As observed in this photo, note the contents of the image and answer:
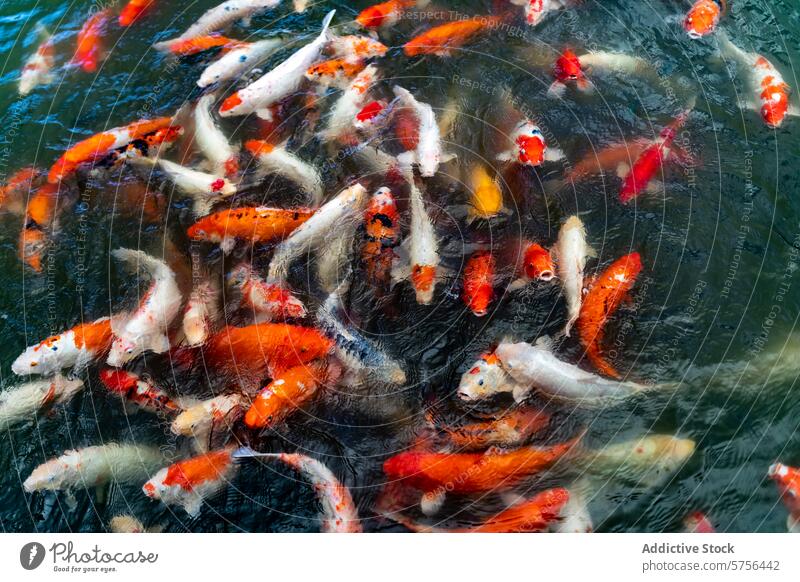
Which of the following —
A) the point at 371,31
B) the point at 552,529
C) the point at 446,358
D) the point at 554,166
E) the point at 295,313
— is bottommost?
the point at 552,529

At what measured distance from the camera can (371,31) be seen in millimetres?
9273

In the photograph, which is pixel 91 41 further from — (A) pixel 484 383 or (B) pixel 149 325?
(A) pixel 484 383

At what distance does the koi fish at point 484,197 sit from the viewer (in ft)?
25.4

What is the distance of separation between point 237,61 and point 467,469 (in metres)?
6.19

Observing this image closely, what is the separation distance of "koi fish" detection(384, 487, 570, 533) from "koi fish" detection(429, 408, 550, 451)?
557 millimetres

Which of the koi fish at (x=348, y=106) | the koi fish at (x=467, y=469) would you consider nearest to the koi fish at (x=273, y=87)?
the koi fish at (x=348, y=106)

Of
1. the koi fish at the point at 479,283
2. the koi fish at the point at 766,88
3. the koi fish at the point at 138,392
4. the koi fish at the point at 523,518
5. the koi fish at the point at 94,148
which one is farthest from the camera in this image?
the koi fish at the point at 94,148

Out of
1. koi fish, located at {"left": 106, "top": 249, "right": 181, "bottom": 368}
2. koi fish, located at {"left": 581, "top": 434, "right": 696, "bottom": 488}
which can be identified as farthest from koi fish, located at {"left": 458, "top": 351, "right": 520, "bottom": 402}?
koi fish, located at {"left": 106, "top": 249, "right": 181, "bottom": 368}

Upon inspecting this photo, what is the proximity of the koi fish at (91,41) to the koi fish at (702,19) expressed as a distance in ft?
26.5

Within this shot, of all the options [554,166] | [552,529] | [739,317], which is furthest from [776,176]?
[552,529]

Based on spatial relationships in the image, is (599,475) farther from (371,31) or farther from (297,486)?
(371,31)

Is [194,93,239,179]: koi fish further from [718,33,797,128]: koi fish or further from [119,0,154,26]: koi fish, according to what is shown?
[718,33,797,128]: koi fish

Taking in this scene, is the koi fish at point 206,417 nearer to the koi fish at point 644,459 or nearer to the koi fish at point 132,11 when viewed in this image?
the koi fish at point 644,459

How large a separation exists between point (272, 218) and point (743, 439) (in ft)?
17.9
